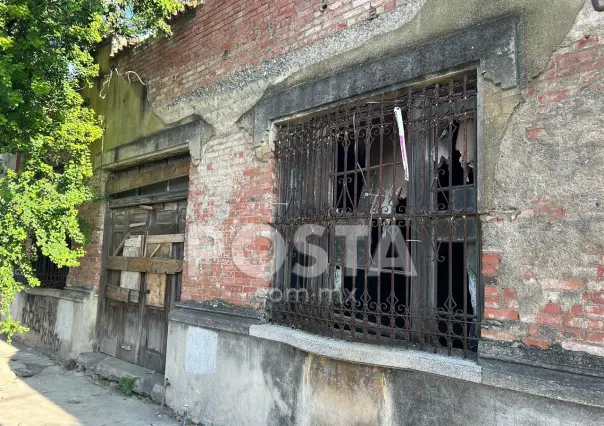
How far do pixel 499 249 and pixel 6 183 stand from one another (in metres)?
5.71

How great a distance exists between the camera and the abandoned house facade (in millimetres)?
2641

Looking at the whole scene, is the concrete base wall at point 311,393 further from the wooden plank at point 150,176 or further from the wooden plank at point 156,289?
the wooden plank at point 150,176

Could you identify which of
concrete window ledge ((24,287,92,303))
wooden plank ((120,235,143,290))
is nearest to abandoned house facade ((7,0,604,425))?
wooden plank ((120,235,143,290))

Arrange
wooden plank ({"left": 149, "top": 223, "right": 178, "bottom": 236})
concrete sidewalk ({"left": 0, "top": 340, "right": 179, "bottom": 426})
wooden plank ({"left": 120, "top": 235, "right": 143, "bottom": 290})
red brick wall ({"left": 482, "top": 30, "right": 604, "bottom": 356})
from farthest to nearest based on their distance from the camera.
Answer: wooden plank ({"left": 120, "top": 235, "right": 143, "bottom": 290}) < wooden plank ({"left": 149, "top": 223, "right": 178, "bottom": 236}) < concrete sidewalk ({"left": 0, "top": 340, "right": 179, "bottom": 426}) < red brick wall ({"left": 482, "top": 30, "right": 604, "bottom": 356})

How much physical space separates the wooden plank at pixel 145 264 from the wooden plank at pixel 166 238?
248mm

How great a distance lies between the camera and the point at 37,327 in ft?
26.4

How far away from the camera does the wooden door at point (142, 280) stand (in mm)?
5844

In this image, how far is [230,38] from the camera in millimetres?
5051

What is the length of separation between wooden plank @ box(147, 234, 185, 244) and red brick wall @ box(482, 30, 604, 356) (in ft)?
12.9

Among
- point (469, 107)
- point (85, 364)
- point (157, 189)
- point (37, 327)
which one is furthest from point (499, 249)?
point (37, 327)

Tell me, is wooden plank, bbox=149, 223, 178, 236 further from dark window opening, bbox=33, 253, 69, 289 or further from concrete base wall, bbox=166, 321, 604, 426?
dark window opening, bbox=33, 253, 69, 289

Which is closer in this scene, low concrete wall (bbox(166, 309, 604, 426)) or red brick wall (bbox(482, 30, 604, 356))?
red brick wall (bbox(482, 30, 604, 356))

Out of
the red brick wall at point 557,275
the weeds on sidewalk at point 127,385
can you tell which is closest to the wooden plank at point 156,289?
the weeds on sidewalk at point 127,385

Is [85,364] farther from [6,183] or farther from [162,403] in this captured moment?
[6,183]
